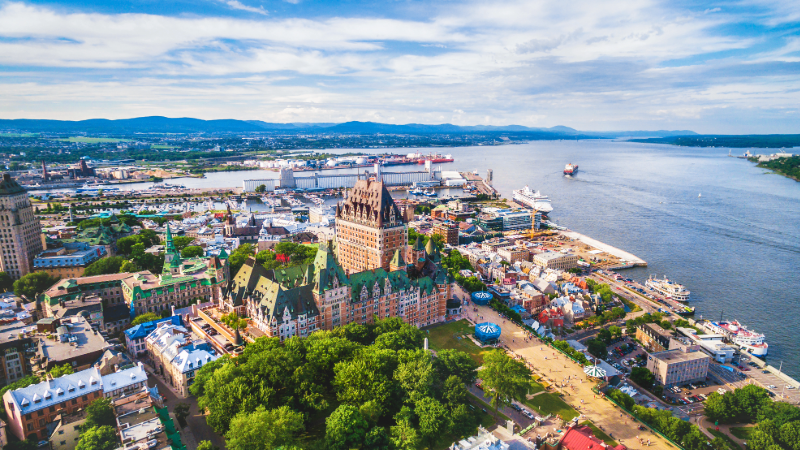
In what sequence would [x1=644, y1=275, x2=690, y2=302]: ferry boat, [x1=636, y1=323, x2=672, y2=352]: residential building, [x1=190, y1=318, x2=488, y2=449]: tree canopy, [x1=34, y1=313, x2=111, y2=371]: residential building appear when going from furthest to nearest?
[x1=644, y1=275, x2=690, y2=302]: ferry boat → [x1=636, y1=323, x2=672, y2=352]: residential building → [x1=34, y1=313, x2=111, y2=371]: residential building → [x1=190, y1=318, x2=488, y2=449]: tree canopy

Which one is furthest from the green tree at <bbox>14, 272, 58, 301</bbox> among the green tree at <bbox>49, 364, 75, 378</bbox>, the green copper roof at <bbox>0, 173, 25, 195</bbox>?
the green tree at <bbox>49, 364, 75, 378</bbox>

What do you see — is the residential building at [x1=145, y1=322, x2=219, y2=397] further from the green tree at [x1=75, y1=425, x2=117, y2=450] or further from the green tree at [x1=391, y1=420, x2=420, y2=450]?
the green tree at [x1=391, y1=420, x2=420, y2=450]

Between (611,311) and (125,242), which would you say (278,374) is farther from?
(125,242)

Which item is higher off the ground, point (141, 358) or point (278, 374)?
point (278, 374)

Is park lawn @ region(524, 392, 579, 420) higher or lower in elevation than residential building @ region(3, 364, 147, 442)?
lower

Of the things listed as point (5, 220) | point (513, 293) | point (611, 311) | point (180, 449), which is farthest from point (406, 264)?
point (5, 220)

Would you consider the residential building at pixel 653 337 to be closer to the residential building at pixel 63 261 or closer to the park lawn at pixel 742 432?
the park lawn at pixel 742 432

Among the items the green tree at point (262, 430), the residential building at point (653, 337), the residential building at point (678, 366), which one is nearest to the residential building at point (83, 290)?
the green tree at point (262, 430)
